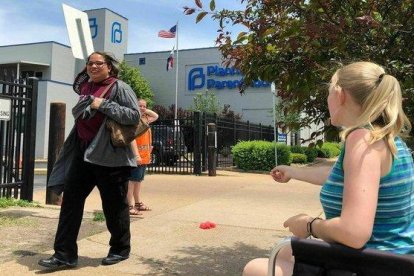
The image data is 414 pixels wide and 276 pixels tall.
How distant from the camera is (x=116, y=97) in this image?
168 inches

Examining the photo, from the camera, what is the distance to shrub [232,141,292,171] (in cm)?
1656

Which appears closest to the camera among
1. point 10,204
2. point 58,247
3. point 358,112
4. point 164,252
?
point 358,112

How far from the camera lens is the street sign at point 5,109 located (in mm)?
6762

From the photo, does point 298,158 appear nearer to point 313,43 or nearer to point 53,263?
point 53,263

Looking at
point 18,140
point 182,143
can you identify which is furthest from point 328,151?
point 18,140

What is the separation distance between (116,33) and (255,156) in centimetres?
2481

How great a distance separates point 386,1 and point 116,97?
231 centimetres

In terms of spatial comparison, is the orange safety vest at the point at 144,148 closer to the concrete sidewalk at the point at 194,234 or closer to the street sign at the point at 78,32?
the concrete sidewalk at the point at 194,234

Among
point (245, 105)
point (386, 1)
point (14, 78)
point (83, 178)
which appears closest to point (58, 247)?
point (83, 178)

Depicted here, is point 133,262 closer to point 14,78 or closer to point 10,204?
point 10,204

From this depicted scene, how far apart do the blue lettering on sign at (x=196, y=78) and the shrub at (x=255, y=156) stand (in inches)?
753

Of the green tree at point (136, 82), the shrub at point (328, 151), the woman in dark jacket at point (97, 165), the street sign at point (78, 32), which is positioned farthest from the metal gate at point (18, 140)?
the green tree at point (136, 82)

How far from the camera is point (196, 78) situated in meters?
35.9

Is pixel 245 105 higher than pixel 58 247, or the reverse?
pixel 245 105
